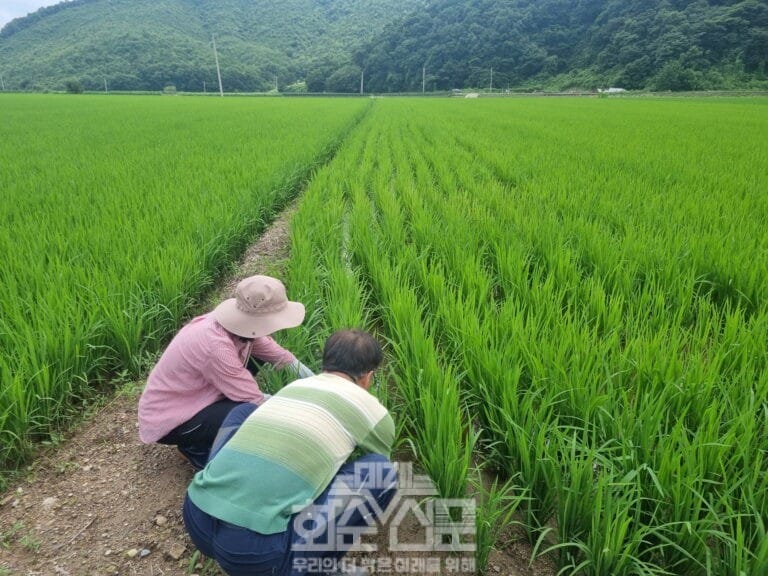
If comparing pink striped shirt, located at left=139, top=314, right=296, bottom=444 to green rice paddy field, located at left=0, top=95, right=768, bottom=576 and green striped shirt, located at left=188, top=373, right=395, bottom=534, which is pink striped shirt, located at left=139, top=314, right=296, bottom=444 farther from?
green rice paddy field, located at left=0, top=95, right=768, bottom=576

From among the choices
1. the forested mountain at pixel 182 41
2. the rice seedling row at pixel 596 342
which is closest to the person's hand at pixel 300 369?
the rice seedling row at pixel 596 342

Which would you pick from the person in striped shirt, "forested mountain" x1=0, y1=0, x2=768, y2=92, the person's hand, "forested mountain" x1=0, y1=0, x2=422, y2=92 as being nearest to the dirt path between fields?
the person in striped shirt

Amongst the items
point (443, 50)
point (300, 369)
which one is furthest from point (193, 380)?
point (443, 50)

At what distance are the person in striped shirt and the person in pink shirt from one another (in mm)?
414

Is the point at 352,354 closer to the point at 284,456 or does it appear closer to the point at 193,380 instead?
the point at 284,456

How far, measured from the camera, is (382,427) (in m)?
1.40

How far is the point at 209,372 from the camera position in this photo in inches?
67.4

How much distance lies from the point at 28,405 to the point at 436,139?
9481 millimetres

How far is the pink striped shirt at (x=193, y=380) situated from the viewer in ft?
5.52

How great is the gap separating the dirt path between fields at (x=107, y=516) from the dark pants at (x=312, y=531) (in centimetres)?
21

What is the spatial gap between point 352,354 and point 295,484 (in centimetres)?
40

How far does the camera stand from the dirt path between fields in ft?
4.69

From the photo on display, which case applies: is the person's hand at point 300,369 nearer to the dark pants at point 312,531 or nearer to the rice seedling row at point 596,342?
the rice seedling row at point 596,342

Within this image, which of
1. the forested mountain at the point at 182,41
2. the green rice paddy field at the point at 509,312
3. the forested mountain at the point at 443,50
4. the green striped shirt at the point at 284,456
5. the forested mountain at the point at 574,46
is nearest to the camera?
the green striped shirt at the point at 284,456
